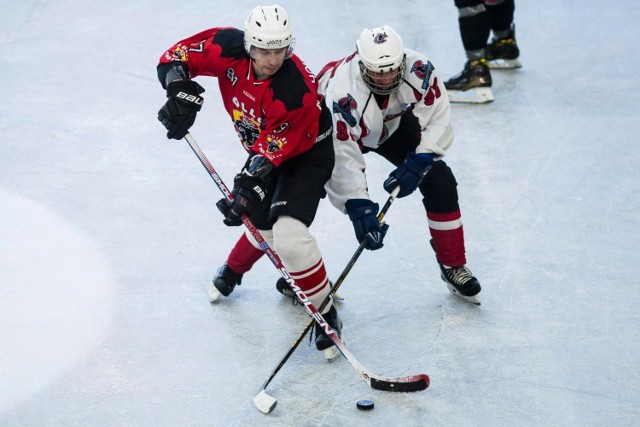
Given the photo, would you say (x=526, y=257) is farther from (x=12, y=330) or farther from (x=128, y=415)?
(x=12, y=330)

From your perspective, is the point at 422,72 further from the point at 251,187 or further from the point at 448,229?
the point at 251,187

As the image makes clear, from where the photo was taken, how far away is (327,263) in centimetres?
348

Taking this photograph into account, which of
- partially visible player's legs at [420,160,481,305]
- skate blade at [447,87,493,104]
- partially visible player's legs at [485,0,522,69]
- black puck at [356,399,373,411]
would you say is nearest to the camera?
black puck at [356,399,373,411]

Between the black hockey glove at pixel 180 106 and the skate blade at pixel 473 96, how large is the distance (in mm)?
2207

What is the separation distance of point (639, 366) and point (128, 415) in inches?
62.0

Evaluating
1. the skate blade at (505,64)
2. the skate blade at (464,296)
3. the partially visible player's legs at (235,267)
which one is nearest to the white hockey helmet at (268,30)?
the partially visible player's legs at (235,267)

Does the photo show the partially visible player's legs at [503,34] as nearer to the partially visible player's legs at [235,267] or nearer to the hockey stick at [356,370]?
the partially visible player's legs at [235,267]

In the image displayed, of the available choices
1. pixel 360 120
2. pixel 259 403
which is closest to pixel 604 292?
pixel 360 120

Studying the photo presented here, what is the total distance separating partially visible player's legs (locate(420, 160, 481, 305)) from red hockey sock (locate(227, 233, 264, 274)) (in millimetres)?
625

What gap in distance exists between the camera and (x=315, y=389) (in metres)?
2.80

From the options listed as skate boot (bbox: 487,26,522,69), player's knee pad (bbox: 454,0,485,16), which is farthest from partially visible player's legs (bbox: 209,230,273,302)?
skate boot (bbox: 487,26,522,69)

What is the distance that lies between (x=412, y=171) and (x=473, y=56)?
2.09 m

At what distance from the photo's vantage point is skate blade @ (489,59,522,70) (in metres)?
5.20

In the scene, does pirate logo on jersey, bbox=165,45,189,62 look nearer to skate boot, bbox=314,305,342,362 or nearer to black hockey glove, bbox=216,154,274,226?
black hockey glove, bbox=216,154,274,226
